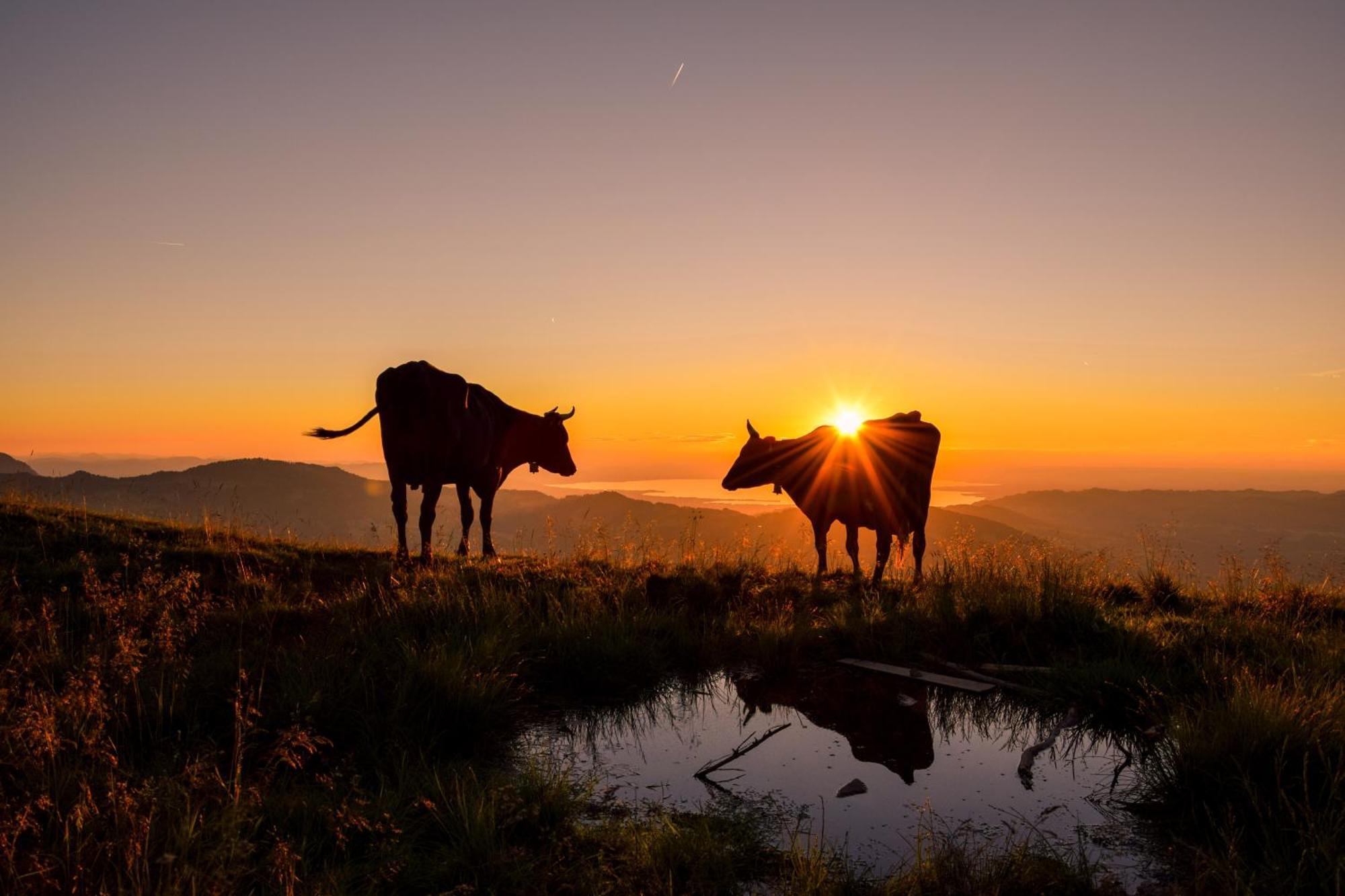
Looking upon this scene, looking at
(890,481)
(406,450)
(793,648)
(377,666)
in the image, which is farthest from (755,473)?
(377,666)

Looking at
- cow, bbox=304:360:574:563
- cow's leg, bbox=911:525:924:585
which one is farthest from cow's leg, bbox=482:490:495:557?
cow's leg, bbox=911:525:924:585

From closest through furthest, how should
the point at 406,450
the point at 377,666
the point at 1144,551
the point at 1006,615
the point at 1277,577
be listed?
the point at 377,666, the point at 1006,615, the point at 1277,577, the point at 1144,551, the point at 406,450

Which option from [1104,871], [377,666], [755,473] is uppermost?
[755,473]

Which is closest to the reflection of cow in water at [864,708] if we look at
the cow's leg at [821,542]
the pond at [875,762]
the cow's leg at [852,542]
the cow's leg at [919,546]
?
the pond at [875,762]

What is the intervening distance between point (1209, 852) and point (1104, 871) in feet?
1.74

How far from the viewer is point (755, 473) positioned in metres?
12.4

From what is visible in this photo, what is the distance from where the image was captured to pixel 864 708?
531 cm

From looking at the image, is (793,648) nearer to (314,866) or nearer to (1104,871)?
(1104,871)

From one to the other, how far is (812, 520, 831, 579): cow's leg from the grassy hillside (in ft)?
6.99

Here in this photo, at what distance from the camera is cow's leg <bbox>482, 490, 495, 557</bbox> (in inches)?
489

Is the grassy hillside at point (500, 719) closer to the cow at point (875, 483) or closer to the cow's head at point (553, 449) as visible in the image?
the cow at point (875, 483)

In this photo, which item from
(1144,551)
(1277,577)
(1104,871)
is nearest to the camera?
(1104,871)

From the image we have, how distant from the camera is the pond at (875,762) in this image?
366 cm

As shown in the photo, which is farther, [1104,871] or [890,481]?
[890,481]
